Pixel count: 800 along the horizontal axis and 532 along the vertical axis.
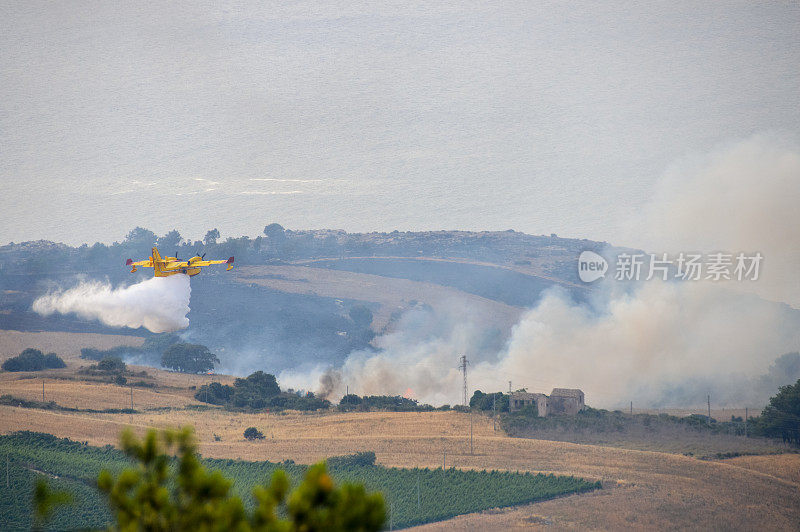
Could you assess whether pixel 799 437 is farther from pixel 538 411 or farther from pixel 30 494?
pixel 30 494

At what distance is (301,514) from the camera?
18.6 metres

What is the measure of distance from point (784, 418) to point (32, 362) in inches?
5125

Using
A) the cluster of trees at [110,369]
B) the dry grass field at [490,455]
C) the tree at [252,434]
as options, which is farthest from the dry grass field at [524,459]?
the cluster of trees at [110,369]

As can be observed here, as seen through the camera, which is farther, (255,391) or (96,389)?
(255,391)

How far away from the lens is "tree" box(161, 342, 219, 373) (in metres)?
193

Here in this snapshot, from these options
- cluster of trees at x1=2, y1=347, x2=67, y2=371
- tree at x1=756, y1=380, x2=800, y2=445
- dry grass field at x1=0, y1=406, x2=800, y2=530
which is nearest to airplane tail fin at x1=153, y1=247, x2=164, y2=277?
dry grass field at x1=0, y1=406, x2=800, y2=530

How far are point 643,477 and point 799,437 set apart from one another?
102 feet

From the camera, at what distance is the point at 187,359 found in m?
194

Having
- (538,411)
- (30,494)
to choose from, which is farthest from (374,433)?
(30,494)

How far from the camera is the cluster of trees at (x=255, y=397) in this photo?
145 meters

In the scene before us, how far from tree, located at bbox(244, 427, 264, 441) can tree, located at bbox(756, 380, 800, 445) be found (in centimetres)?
6498

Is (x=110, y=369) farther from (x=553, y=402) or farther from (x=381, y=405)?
(x=553, y=402)

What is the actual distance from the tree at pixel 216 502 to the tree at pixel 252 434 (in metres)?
101

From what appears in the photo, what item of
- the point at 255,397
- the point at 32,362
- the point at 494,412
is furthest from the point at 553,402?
the point at 32,362
